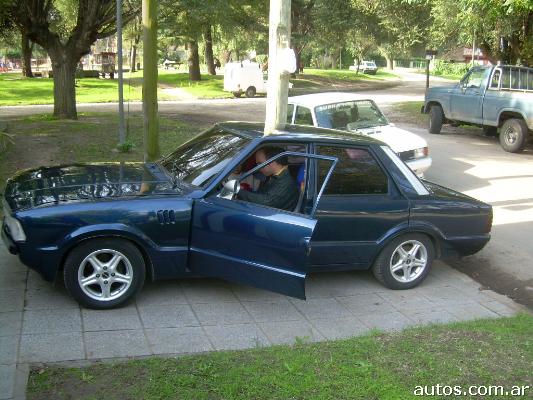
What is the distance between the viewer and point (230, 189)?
196 inches

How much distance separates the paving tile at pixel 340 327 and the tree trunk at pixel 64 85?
13.2 m

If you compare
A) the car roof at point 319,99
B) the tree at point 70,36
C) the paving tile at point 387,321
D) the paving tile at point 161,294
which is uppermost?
the tree at point 70,36

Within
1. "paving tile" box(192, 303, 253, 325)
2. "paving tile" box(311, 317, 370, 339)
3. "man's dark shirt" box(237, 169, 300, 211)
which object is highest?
"man's dark shirt" box(237, 169, 300, 211)

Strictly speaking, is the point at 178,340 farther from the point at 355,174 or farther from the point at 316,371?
the point at 355,174

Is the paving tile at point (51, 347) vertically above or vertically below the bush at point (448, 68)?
below

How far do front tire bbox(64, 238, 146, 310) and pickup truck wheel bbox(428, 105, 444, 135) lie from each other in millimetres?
13401

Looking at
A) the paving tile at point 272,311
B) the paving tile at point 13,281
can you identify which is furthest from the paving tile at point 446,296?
the paving tile at point 13,281

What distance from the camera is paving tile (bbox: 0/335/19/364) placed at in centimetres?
404

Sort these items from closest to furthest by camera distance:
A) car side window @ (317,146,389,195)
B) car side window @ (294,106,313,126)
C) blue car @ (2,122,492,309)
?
blue car @ (2,122,492,309) < car side window @ (317,146,389,195) < car side window @ (294,106,313,126)

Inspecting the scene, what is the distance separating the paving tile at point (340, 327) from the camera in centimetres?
491

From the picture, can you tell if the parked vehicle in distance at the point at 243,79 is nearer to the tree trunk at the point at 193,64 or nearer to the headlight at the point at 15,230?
the tree trunk at the point at 193,64

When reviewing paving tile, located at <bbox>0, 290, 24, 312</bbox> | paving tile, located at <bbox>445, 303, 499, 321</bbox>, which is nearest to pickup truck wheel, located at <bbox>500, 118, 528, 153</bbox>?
paving tile, located at <bbox>445, 303, 499, 321</bbox>

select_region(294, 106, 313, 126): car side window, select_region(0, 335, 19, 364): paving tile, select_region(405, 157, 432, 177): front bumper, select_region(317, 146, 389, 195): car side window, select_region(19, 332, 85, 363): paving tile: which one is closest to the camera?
select_region(0, 335, 19, 364): paving tile

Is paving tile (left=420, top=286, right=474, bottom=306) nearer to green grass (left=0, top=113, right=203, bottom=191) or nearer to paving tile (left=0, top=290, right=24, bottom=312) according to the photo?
paving tile (left=0, top=290, right=24, bottom=312)
